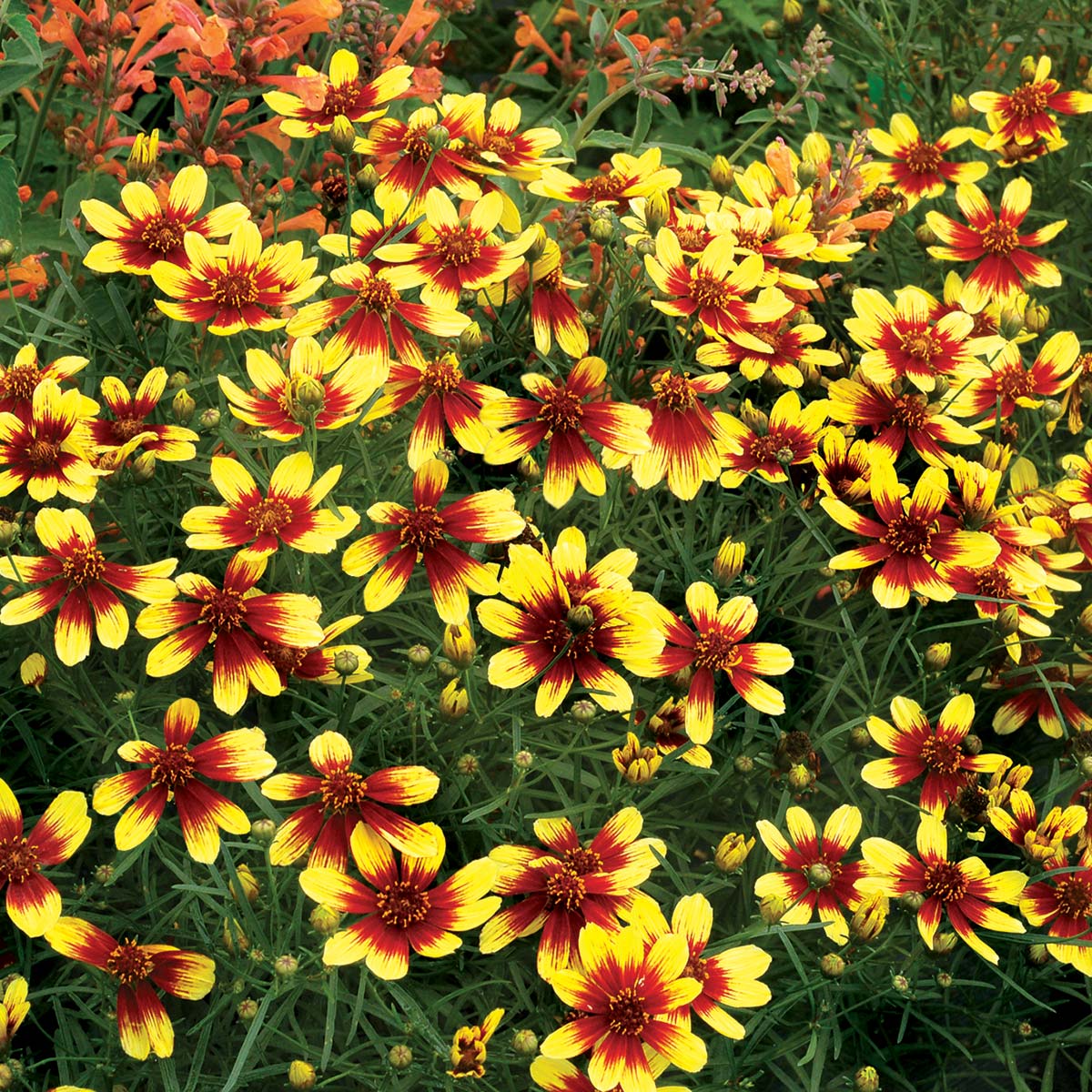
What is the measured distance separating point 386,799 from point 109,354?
48 cm

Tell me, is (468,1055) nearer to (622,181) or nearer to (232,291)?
(232,291)

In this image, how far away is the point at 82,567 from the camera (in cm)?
87

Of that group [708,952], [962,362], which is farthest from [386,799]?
[962,362]

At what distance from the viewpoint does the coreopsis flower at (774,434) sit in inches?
39.7

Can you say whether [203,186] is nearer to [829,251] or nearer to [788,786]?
[829,251]

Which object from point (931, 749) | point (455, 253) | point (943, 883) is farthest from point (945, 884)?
point (455, 253)

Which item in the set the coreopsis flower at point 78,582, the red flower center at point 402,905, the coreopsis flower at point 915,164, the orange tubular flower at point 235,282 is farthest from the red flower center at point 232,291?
the coreopsis flower at point 915,164

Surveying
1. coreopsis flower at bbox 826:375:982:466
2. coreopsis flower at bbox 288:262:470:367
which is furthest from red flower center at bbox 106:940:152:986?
coreopsis flower at bbox 826:375:982:466

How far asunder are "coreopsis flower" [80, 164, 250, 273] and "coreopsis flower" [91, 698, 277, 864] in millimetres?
370

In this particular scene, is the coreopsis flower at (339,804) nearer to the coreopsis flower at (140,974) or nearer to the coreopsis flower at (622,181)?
the coreopsis flower at (140,974)

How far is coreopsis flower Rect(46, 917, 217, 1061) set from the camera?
800 mm

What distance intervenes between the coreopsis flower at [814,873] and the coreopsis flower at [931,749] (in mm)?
56

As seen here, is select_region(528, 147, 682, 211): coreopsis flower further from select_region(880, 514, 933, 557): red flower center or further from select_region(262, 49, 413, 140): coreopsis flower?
select_region(880, 514, 933, 557): red flower center

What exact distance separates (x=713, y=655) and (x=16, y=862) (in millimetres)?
469
